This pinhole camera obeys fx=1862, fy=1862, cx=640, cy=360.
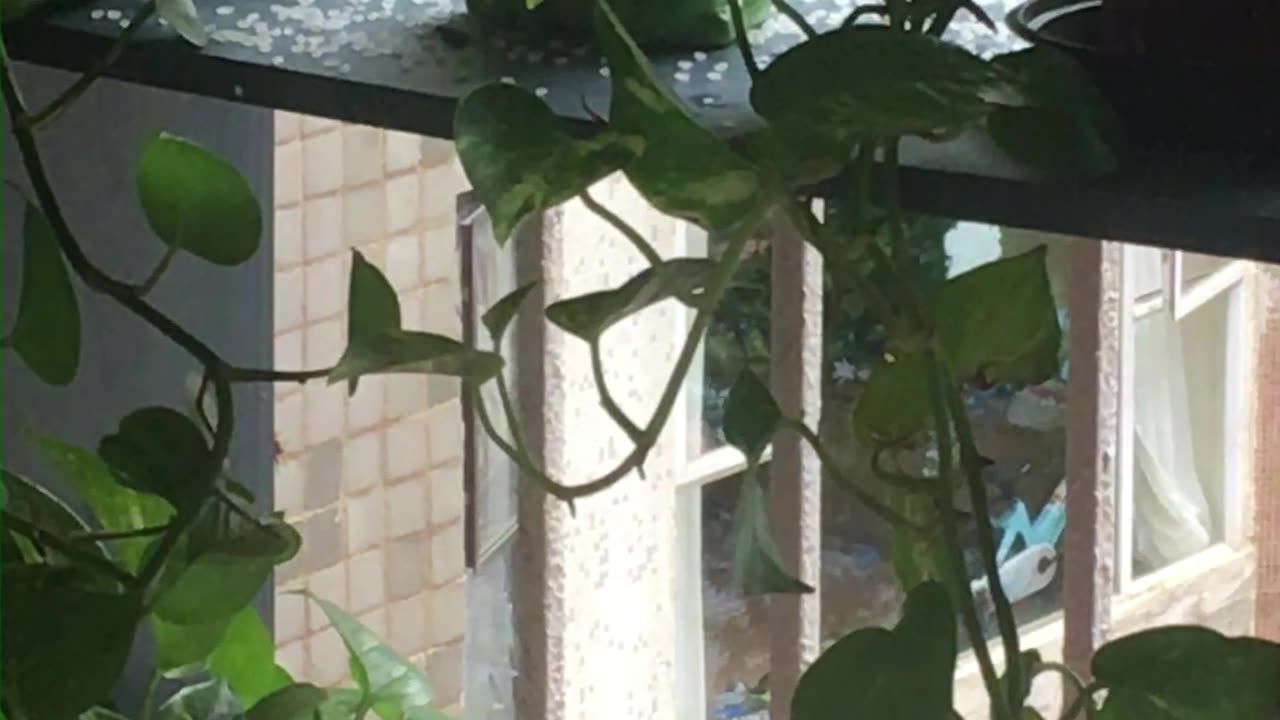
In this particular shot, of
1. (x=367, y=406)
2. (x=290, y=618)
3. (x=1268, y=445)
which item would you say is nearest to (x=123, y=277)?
(x=290, y=618)

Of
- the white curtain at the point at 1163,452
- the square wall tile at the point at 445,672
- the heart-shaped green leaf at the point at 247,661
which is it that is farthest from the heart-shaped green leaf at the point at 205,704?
the white curtain at the point at 1163,452

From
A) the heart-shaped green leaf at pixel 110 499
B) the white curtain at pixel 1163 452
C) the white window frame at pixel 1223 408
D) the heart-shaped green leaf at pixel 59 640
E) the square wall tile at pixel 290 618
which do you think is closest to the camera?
the heart-shaped green leaf at pixel 59 640

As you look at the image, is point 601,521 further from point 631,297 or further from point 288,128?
point 631,297

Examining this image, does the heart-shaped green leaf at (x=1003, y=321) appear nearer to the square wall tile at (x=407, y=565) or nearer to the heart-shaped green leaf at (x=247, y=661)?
the heart-shaped green leaf at (x=247, y=661)

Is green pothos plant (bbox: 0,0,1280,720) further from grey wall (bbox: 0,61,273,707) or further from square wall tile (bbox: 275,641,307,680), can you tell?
square wall tile (bbox: 275,641,307,680)

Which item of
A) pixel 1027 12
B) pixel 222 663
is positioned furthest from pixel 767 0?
pixel 222 663

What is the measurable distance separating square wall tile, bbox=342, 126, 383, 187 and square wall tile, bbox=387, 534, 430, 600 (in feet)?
0.79

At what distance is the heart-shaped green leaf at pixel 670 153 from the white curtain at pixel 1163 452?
1457mm

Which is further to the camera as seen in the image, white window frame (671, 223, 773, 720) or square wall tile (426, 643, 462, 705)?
white window frame (671, 223, 773, 720)

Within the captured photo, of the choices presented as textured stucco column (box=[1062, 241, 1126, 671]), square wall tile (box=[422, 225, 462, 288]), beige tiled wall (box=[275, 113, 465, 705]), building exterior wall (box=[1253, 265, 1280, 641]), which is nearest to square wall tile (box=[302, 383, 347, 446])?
beige tiled wall (box=[275, 113, 465, 705])

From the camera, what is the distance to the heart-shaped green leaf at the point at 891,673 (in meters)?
0.39

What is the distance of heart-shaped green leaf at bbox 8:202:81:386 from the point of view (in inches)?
19.6

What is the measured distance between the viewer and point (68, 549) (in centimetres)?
52

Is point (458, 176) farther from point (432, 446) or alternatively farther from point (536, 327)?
point (536, 327)
